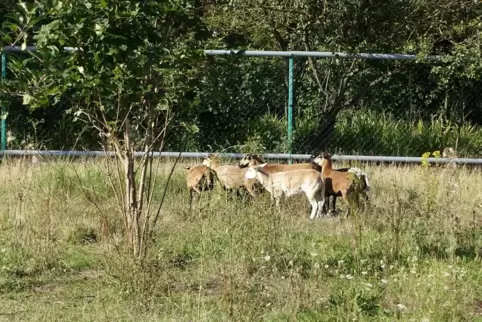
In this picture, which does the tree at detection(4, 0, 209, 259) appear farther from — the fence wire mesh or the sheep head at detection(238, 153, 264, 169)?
the fence wire mesh

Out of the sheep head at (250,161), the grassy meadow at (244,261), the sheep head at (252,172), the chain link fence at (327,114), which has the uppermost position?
the chain link fence at (327,114)

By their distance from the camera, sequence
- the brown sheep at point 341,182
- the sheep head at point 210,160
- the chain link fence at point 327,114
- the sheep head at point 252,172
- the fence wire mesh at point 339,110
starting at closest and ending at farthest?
the brown sheep at point 341,182
the sheep head at point 252,172
the sheep head at point 210,160
the chain link fence at point 327,114
the fence wire mesh at point 339,110

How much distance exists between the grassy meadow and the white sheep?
0.18 m

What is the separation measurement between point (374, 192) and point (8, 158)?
16.2 ft

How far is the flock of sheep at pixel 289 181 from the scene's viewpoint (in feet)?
27.6

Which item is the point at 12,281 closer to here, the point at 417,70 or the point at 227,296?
the point at 227,296

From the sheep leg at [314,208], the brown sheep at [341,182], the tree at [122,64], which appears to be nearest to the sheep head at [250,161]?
the brown sheep at [341,182]

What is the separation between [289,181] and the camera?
847 centimetres

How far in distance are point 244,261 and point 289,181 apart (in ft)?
8.38

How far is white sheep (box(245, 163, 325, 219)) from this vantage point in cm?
Result: 838

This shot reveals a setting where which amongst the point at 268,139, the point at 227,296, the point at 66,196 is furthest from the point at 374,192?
the point at 227,296

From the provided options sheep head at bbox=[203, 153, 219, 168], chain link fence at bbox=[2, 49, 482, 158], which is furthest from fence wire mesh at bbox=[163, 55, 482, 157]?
sheep head at bbox=[203, 153, 219, 168]

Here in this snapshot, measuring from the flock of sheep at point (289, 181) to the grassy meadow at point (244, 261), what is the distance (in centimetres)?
22

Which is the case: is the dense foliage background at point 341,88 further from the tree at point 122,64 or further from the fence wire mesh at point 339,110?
the tree at point 122,64
